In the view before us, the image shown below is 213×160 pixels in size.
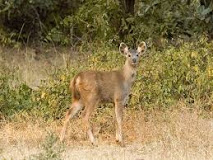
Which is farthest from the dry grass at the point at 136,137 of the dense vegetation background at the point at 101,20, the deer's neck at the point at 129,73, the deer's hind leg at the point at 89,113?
the dense vegetation background at the point at 101,20

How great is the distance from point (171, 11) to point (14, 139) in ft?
20.7

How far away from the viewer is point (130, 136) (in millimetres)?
12203

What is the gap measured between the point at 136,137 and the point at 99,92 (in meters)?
0.89

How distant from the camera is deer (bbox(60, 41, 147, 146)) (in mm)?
11984

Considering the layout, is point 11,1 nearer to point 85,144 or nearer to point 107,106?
point 107,106

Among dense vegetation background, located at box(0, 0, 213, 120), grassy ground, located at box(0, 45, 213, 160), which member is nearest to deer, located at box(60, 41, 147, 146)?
grassy ground, located at box(0, 45, 213, 160)

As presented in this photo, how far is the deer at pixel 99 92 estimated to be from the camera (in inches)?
472

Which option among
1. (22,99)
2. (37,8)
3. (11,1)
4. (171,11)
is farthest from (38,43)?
(22,99)

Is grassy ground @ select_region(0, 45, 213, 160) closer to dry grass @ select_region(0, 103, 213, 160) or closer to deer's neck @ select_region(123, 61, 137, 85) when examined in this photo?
dry grass @ select_region(0, 103, 213, 160)

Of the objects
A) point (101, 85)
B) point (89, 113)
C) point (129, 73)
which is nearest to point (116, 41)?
point (129, 73)

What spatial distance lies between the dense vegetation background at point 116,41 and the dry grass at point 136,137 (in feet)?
2.35

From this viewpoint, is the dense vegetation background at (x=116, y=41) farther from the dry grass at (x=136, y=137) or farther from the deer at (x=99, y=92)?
the deer at (x=99, y=92)

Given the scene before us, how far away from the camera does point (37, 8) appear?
20.4 meters

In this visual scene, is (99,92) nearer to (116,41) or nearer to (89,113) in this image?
(89,113)
